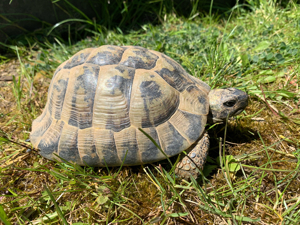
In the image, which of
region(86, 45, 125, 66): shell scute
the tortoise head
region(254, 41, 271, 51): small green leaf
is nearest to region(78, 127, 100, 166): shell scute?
region(86, 45, 125, 66): shell scute

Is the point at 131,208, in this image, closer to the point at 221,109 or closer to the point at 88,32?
→ the point at 221,109

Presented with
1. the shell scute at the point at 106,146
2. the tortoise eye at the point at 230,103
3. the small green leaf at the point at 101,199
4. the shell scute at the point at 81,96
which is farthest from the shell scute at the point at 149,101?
the small green leaf at the point at 101,199

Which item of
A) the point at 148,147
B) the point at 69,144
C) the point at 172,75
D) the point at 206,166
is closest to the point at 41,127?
the point at 69,144

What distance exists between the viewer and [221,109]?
6.54ft

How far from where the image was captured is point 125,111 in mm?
1768

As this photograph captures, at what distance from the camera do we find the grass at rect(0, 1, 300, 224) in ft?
5.56

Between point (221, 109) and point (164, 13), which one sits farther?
point (164, 13)

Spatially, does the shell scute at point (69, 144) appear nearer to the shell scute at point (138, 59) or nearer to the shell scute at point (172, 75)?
the shell scute at point (138, 59)

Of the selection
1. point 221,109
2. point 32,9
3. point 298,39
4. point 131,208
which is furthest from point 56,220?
point 298,39

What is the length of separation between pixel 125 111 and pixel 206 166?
3.23ft

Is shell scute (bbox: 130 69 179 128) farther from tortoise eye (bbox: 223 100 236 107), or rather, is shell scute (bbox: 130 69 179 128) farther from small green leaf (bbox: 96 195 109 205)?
small green leaf (bbox: 96 195 109 205)

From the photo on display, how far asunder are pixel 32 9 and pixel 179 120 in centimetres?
356

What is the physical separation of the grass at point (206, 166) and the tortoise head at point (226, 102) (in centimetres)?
33

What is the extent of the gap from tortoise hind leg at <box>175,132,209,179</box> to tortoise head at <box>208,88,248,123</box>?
344mm
